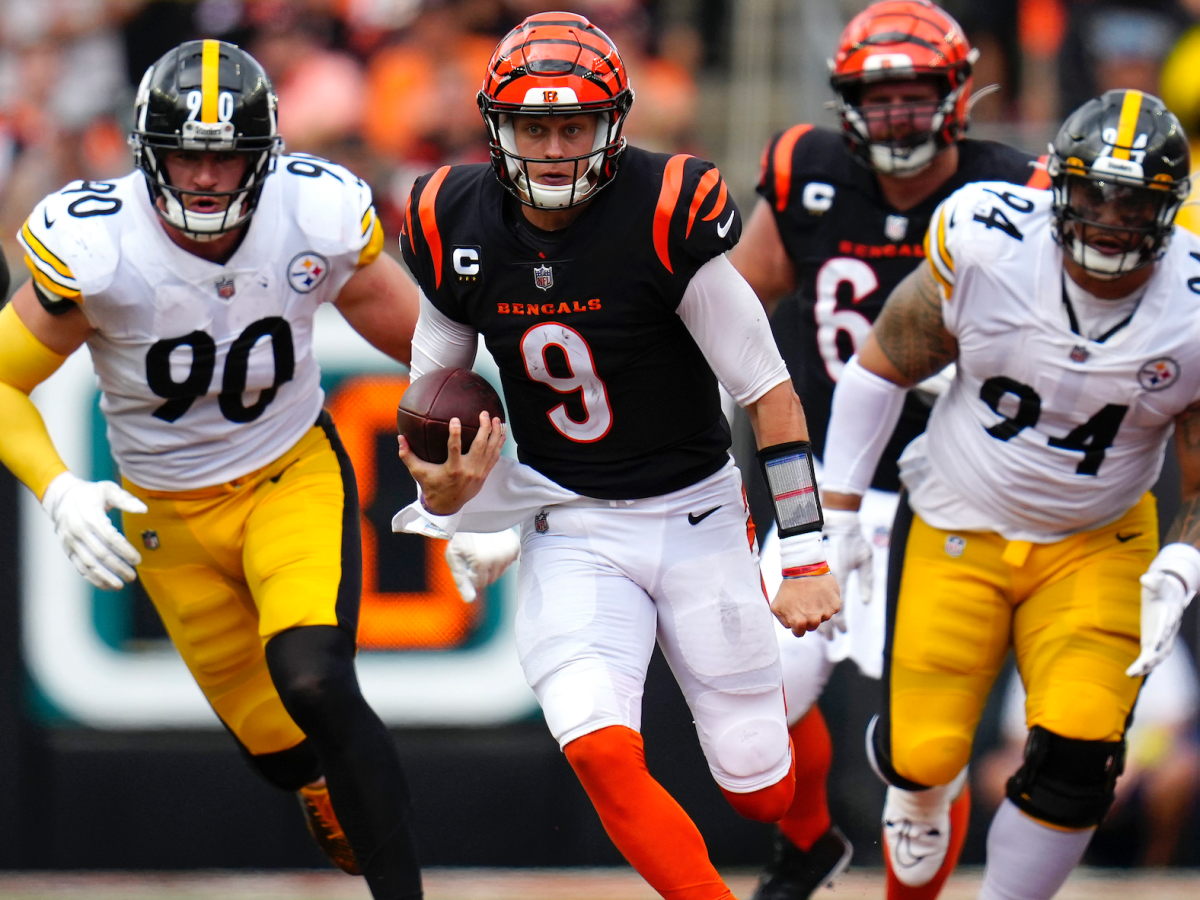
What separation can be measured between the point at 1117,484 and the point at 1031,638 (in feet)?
1.37

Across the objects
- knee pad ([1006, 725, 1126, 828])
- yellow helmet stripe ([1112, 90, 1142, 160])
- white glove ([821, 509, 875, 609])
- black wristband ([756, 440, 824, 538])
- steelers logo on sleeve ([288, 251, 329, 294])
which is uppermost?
yellow helmet stripe ([1112, 90, 1142, 160])

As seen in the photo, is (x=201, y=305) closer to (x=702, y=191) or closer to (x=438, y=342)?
(x=438, y=342)

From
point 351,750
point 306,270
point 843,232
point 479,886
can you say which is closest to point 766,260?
point 843,232

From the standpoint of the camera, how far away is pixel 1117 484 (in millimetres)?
3787

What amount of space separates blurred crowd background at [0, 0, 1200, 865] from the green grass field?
272 cm

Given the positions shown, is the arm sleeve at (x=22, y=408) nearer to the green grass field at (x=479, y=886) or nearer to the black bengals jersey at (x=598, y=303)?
the black bengals jersey at (x=598, y=303)

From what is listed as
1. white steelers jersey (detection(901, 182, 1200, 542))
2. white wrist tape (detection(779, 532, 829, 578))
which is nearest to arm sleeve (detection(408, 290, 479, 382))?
white wrist tape (detection(779, 532, 829, 578))

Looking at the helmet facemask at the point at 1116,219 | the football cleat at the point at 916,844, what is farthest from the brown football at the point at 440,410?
the football cleat at the point at 916,844

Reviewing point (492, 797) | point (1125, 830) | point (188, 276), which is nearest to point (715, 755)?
point (188, 276)

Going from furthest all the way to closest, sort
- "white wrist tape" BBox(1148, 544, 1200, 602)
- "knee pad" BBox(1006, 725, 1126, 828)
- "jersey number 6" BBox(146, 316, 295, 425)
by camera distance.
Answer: "jersey number 6" BBox(146, 316, 295, 425) < "knee pad" BBox(1006, 725, 1126, 828) < "white wrist tape" BBox(1148, 544, 1200, 602)

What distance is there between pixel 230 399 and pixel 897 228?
6.01ft

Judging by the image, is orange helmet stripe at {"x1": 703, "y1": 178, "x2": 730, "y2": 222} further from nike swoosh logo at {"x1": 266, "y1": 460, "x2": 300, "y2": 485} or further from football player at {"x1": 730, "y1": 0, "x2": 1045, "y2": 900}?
nike swoosh logo at {"x1": 266, "y1": 460, "x2": 300, "y2": 485}

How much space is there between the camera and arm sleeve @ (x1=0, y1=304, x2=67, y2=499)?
3.74m

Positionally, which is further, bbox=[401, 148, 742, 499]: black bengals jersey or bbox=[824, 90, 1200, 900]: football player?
bbox=[824, 90, 1200, 900]: football player
